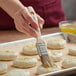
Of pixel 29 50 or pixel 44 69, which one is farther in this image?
pixel 29 50

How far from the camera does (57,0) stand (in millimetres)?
2170

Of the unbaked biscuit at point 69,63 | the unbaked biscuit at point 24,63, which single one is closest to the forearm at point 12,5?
the unbaked biscuit at point 24,63

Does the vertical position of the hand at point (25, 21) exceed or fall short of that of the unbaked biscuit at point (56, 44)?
it exceeds it

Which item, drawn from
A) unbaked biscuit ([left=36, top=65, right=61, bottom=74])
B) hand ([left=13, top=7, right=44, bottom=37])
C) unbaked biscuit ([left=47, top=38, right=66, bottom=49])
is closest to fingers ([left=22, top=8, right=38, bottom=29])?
hand ([left=13, top=7, right=44, bottom=37])

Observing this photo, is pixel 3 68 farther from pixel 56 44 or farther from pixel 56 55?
pixel 56 44

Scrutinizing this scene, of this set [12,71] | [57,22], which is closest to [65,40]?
[57,22]

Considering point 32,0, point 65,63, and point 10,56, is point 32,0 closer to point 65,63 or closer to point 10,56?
point 10,56

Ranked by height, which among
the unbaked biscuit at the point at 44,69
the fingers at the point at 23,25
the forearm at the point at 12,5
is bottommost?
the unbaked biscuit at the point at 44,69

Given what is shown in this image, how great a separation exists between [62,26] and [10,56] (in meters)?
0.49

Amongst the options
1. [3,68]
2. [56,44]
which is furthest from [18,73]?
[56,44]

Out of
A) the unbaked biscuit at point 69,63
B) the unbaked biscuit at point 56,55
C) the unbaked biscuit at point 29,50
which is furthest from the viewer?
the unbaked biscuit at point 29,50

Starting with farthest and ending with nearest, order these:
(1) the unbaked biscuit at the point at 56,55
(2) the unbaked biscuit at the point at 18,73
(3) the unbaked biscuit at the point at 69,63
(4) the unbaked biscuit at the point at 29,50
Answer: (4) the unbaked biscuit at the point at 29,50
(1) the unbaked biscuit at the point at 56,55
(3) the unbaked biscuit at the point at 69,63
(2) the unbaked biscuit at the point at 18,73

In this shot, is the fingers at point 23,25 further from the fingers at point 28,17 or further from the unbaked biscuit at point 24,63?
the unbaked biscuit at point 24,63

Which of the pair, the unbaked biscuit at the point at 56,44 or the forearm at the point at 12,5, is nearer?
the forearm at the point at 12,5
